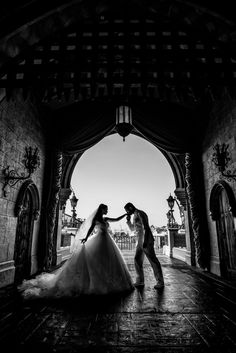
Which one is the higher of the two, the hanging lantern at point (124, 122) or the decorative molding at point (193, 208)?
the hanging lantern at point (124, 122)

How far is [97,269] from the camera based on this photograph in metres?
4.52

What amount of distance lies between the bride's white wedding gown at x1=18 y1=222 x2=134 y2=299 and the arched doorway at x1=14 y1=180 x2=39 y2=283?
51.4 inches

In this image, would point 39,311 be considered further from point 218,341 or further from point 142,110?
point 142,110

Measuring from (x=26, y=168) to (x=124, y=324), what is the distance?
204 inches

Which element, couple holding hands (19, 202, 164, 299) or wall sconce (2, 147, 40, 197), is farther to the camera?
wall sconce (2, 147, 40, 197)

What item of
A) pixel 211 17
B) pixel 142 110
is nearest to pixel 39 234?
pixel 142 110

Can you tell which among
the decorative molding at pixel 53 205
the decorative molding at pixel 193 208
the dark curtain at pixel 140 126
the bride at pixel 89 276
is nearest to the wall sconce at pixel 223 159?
the decorative molding at pixel 193 208

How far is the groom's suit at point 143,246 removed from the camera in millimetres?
5039

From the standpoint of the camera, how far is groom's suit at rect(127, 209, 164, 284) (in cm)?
504

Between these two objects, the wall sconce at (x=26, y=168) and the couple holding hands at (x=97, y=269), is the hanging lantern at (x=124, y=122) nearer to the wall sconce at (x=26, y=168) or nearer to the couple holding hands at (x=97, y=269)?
the couple holding hands at (x=97, y=269)

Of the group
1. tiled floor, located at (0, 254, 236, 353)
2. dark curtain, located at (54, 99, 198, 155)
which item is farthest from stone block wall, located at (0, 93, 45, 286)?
dark curtain, located at (54, 99, 198, 155)

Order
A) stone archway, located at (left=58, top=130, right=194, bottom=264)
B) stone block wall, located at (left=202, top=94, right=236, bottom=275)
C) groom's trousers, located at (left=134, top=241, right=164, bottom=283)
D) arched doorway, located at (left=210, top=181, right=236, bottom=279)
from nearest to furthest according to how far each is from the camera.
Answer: groom's trousers, located at (left=134, top=241, right=164, bottom=283) < stone block wall, located at (left=202, top=94, right=236, bottom=275) < arched doorway, located at (left=210, top=181, right=236, bottom=279) < stone archway, located at (left=58, top=130, right=194, bottom=264)

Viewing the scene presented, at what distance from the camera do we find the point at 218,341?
2375mm

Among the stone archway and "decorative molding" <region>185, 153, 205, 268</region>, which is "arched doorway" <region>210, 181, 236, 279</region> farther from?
the stone archway
